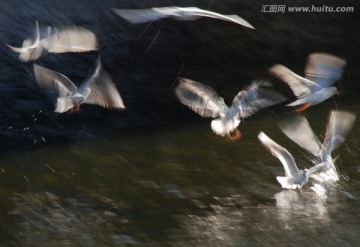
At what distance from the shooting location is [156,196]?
5.77m

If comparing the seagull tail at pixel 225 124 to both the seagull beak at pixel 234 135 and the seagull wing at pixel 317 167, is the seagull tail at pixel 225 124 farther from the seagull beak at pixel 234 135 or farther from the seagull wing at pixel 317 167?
the seagull wing at pixel 317 167

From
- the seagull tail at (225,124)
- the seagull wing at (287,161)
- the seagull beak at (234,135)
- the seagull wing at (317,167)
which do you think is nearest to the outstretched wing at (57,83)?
the seagull tail at (225,124)

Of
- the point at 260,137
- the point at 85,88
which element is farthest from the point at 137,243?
the point at 260,137

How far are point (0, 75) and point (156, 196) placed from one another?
107 inches

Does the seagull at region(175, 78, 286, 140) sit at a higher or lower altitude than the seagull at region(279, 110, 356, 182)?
higher

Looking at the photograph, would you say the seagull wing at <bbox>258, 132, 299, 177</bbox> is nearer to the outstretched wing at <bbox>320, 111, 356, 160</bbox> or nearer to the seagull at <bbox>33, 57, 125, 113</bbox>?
the outstretched wing at <bbox>320, 111, 356, 160</bbox>

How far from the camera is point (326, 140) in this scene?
6188mm

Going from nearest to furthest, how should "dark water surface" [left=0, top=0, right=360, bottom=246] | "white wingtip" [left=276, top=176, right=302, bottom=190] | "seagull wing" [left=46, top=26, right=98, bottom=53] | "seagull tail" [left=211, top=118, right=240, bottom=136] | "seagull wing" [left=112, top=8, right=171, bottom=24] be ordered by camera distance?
"dark water surface" [left=0, top=0, right=360, bottom=246], "seagull wing" [left=112, top=8, right=171, bottom=24], "white wingtip" [left=276, top=176, right=302, bottom=190], "seagull tail" [left=211, top=118, right=240, bottom=136], "seagull wing" [left=46, top=26, right=98, bottom=53]

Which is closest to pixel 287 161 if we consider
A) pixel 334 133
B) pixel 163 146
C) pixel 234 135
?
pixel 334 133

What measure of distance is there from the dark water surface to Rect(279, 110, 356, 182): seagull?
0.10 metres

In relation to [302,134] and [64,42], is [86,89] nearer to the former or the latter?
[64,42]

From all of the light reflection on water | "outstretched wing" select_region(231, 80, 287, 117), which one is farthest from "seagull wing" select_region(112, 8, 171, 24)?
the light reflection on water

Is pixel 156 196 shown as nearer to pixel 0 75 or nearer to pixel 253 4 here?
pixel 0 75

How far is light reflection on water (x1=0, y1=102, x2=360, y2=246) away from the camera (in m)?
5.16
